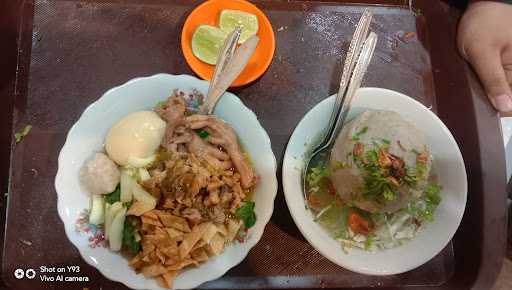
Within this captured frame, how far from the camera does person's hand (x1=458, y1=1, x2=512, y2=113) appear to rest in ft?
6.38

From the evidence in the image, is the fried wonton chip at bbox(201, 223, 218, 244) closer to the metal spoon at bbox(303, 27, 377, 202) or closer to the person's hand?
the metal spoon at bbox(303, 27, 377, 202)

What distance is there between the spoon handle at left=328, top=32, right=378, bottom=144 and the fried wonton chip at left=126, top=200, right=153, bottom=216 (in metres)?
0.76

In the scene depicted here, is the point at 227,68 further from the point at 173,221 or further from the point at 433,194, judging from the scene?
the point at 433,194

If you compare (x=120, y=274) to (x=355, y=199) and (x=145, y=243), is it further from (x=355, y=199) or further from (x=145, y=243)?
(x=355, y=199)

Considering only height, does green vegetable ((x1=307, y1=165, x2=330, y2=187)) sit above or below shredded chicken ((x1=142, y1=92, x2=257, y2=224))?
below

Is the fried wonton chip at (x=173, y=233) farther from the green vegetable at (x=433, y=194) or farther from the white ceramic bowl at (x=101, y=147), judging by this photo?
the green vegetable at (x=433, y=194)

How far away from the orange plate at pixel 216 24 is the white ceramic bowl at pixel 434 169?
0.39 m

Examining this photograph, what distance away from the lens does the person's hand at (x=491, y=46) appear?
1.94 m

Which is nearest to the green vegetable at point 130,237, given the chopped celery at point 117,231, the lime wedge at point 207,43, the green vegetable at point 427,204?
the chopped celery at point 117,231

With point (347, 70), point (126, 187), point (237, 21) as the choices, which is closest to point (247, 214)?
point (126, 187)

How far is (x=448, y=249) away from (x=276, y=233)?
78cm

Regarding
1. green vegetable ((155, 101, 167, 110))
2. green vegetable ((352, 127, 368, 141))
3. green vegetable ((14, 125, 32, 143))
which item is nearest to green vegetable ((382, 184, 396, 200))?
green vegetable ((352, 127, 368, 141))

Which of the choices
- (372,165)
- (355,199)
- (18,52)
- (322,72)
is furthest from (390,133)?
(18,52)

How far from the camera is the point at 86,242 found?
5.02ft
